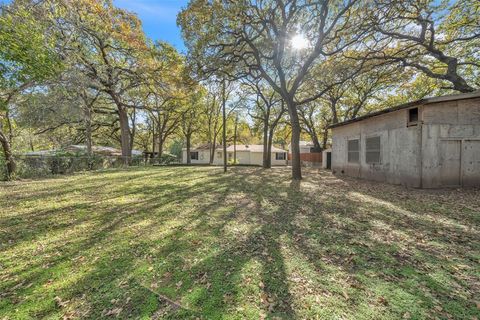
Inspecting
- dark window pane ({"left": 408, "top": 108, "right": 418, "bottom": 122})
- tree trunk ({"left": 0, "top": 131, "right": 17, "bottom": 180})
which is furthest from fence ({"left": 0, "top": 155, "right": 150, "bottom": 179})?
dark window pane ({"left": 408, "top": 108, "right": 418, "bottom": 122})

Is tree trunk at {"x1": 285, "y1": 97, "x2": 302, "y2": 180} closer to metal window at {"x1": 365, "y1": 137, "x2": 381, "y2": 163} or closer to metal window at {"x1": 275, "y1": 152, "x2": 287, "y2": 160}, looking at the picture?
metal window at {"x1": 365, "y1": 137, "x2": 381, "y2": 163}

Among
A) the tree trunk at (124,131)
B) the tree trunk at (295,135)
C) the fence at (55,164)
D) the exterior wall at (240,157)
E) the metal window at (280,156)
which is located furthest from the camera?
the exterior wall at (240,157)

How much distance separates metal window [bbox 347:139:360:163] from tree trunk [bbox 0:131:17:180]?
17.1 meters

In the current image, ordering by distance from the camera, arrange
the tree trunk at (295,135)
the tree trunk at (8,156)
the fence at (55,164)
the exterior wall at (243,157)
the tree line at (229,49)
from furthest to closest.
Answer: the exterior wall at (243,157), the tree trunk at (295,135), the fence at (55,164), the tree trunk at (8,156), the tree line at (229,49)

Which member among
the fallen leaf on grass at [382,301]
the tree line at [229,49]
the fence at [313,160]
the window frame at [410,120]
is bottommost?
the fallen leaf on grass at [382,301]

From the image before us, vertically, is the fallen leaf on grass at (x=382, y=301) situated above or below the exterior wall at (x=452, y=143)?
below

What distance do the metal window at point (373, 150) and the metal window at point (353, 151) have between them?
0.81 meters

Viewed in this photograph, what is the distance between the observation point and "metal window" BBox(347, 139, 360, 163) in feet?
39.3

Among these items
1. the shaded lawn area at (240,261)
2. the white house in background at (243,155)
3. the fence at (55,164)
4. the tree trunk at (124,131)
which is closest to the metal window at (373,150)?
the shaded lawn area at (240,261)

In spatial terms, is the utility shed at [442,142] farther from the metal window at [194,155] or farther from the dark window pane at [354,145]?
the metal window at [194,155]

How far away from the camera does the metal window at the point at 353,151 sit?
39.3ft

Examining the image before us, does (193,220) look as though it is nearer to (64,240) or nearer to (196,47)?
(64,240)

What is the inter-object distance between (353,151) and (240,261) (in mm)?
11528

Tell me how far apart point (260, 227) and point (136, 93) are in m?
19.0
